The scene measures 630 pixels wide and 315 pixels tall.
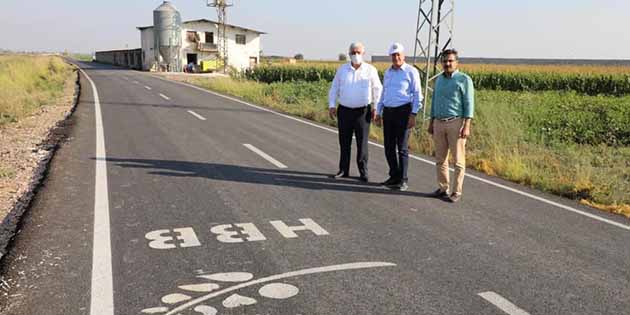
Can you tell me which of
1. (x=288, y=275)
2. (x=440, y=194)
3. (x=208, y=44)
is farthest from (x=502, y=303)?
(x=208, y=44)

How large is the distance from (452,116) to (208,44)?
55.9 metres

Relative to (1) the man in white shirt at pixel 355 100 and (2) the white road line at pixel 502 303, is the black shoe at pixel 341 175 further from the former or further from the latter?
(2) the white road line at pixel 502 303

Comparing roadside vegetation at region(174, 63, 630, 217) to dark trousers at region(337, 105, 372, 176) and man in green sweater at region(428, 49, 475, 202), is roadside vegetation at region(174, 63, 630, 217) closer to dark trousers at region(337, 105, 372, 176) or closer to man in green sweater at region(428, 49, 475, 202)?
man in green sweater at region(428, 49, 475, 202)

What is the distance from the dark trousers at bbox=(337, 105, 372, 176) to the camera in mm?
6969

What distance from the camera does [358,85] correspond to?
6840mm

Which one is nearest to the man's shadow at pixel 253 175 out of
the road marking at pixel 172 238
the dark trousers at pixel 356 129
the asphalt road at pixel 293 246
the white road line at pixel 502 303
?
the asphalt road at pixel 293 246

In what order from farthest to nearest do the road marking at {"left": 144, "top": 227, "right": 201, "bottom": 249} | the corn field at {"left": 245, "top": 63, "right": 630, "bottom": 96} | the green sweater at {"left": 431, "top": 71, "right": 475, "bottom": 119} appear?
the corn field at {"left": 245, "top": 63, "right": 630, "bottom": 96}, the green sweater at {"left": 431, "top": 71, "right": 475, "bottom": 119}, the road marking at {"left": 144, "top": 227, "right": 201, "bottom": 249}

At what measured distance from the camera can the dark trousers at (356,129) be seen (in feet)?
22.9

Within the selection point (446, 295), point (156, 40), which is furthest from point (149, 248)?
point (156, 40)

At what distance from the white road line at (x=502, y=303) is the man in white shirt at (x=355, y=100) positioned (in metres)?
3.58

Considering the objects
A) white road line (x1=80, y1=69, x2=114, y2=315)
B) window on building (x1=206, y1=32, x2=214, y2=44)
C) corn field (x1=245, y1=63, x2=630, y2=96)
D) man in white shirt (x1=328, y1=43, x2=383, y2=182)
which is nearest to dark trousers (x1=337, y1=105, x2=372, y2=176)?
man in white shirt (x1=328, y1=43, x2=383, y2=182)

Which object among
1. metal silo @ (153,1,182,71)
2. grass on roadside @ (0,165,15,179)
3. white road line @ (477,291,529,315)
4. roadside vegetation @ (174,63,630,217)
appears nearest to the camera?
white road line @ (477,291,529,315)

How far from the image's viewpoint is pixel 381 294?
3439 mm

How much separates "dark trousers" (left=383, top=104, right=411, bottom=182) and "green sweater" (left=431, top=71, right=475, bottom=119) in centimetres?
52
